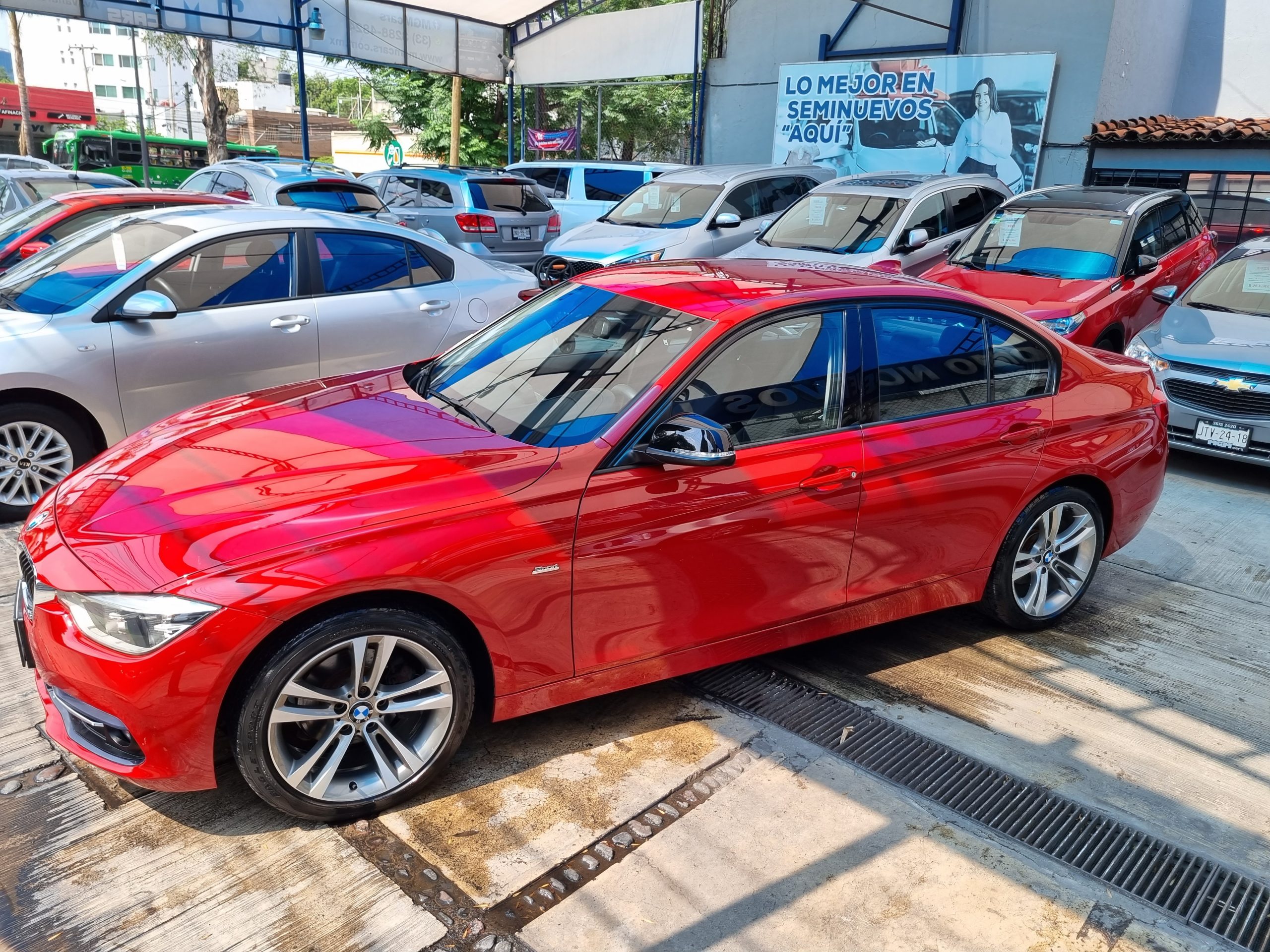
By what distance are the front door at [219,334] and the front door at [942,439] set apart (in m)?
3.76

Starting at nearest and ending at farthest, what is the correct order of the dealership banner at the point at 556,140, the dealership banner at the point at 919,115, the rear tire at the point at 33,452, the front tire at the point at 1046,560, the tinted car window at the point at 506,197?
1. the front tire at the point at 1046,560
2. the rear tire at the point at 33,452
3. the tinted car window at the point at 506,197
4. the dealership banner at the point at 919,115
5. the dealership banner at the point at 556,140

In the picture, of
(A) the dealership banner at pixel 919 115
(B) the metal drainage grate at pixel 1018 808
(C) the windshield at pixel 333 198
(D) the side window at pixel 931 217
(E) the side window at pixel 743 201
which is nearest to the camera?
(B) the metal drainage grate at pixel 1018 808

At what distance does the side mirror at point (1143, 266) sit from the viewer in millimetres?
8781

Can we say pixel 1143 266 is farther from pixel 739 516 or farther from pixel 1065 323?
pixel 739 516

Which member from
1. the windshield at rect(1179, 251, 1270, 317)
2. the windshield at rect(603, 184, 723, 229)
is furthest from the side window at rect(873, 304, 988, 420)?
the windshield at rect(603, 184, 723, 229)

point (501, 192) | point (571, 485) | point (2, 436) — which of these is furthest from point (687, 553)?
point (501, 192)

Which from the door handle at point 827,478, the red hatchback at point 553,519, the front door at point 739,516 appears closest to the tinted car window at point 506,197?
the red hatchback at point 553,519

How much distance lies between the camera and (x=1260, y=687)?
4.26m

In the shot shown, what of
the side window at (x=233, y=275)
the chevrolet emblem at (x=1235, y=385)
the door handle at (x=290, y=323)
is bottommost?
the chevrolet emblem at (x=1235, y=385)

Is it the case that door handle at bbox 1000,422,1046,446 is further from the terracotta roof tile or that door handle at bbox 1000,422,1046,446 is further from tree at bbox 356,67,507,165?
tree at bbox 356,67,507,165

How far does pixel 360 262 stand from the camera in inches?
257

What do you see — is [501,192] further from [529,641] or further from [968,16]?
[529,641]

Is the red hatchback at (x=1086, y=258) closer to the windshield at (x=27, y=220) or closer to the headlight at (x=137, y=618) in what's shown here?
the headlight at (x=137, y=618)

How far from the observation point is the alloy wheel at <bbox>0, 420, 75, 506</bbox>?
5348 millimetres
